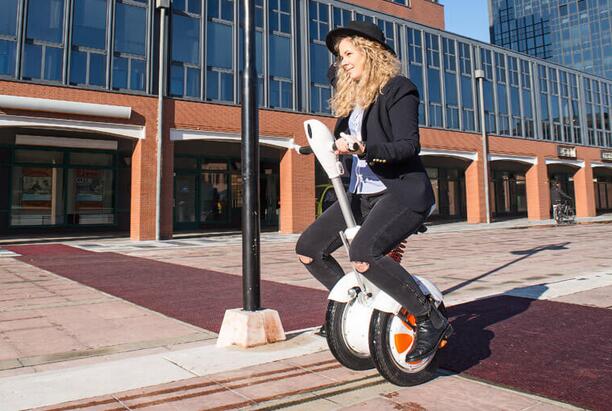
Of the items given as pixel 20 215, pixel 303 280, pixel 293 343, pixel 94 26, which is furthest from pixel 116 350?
pixel 20 215

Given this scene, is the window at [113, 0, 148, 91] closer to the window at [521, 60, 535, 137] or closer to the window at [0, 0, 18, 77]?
the window at [0, 0, 18, 77]

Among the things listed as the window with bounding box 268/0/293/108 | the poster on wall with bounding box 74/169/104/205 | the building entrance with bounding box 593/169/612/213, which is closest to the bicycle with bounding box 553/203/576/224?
the window with bounding box 268/0/293/108

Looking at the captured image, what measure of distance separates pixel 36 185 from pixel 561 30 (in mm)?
106278

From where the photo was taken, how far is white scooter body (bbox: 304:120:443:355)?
2258 millimetres

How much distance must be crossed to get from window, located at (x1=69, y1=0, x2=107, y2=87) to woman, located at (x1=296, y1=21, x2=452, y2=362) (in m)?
14.5

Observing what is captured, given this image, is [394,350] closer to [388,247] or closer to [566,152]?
[388,247]

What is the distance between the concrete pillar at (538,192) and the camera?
2700 centimetres

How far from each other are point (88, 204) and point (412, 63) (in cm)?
1641

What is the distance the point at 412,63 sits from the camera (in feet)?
75.5

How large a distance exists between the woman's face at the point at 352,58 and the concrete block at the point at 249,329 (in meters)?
1.67

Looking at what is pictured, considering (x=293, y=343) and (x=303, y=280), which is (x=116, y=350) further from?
(x=303, y=280)

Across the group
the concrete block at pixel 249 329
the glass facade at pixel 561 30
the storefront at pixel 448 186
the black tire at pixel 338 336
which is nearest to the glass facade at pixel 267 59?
the storefront at pixel 448 186

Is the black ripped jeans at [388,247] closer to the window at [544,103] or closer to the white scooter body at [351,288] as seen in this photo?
the white scooter body at [351,288]

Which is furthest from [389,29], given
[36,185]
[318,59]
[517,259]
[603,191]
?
[603,191]
